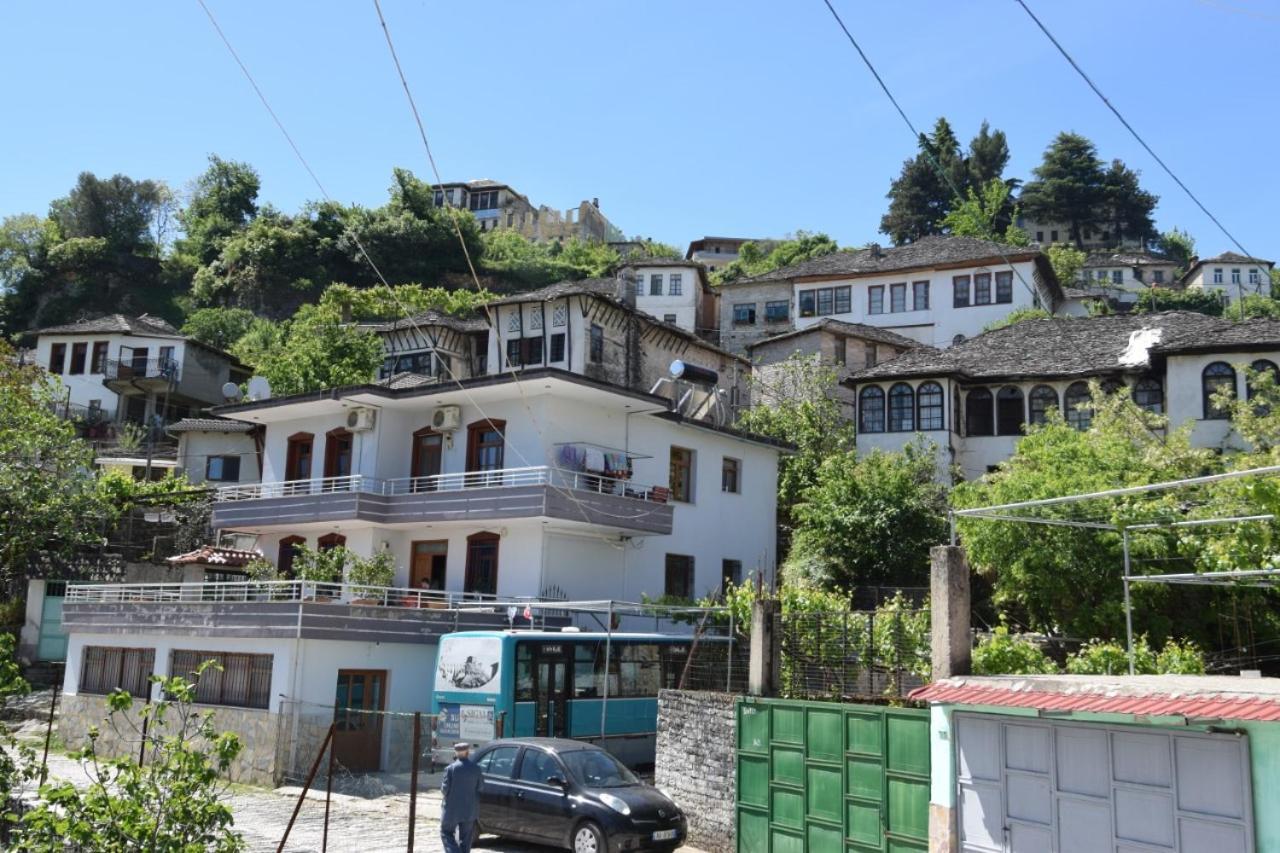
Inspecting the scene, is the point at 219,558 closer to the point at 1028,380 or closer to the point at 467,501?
the point at 467,501

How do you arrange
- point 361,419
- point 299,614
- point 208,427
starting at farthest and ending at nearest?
point 208,427, point 361,419, point 299,614

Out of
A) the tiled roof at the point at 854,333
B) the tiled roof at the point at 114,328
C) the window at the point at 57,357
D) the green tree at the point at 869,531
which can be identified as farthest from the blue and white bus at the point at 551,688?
the window at the point at 57,357

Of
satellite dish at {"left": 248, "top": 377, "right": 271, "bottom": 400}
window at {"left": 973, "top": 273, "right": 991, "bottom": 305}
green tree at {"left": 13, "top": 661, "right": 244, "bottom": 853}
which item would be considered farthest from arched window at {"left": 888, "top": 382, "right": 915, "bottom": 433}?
green tree at {"left": 13, "top": 661, "right": 244, "bottom": 853}

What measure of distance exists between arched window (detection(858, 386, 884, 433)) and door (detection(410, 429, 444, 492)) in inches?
664

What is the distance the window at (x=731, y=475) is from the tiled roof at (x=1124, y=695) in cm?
2231

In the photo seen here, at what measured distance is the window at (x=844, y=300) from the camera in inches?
2261

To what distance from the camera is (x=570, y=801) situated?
48.1ft

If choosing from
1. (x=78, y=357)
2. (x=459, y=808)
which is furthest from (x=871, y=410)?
(x=78, y=357)

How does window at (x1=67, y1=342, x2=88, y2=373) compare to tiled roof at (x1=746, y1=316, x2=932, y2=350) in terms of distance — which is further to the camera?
window at (x1=67, y1=342, x2=88, y2=373)

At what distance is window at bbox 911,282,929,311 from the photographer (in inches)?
2162

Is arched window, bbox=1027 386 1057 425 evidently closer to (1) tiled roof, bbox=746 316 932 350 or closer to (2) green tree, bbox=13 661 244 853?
(1) tiled roof, bbox=746 316 932 350

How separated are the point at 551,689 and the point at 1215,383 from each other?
1000 inches

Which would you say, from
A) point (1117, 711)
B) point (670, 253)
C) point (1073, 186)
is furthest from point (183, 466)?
point (1073, 186)

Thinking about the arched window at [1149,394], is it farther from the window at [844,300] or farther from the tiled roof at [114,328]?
the tiled roof at [114,328]
